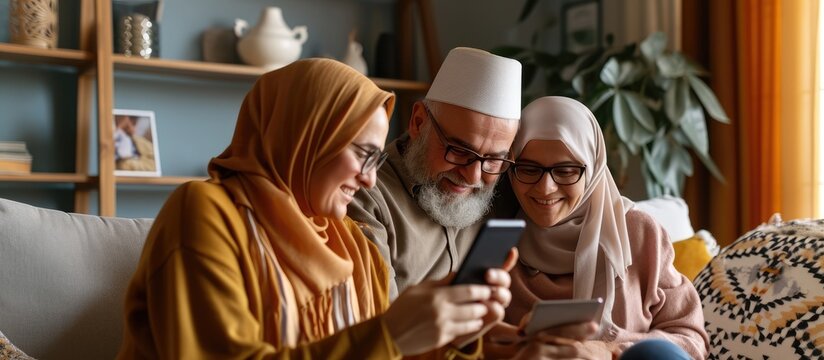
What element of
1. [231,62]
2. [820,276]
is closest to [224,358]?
[820,276]

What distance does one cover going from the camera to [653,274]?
1857 mm

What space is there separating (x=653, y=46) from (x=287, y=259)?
2.53 metres

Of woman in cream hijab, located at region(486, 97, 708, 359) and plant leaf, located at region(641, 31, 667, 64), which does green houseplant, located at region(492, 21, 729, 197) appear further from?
woman in cream hijab, located at region(486, 97, 708, 359)

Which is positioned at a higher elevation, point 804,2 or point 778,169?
point 804,2

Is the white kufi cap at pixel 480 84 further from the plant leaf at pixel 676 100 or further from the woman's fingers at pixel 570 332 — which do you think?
the plant leaf at pixel 676 100

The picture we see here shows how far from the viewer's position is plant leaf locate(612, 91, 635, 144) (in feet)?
10.7

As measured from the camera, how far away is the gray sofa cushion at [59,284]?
1566 mm

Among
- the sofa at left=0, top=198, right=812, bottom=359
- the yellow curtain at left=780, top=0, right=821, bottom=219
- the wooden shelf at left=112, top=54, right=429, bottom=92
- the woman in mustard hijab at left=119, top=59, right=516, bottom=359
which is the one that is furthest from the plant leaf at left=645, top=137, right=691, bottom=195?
the woman in mustard hijab at left=119, top=59, right=516, bottom=359

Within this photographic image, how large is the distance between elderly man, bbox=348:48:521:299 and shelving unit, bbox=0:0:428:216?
68.0 inches

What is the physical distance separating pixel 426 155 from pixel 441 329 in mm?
843

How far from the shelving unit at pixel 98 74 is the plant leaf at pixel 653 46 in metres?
1.63

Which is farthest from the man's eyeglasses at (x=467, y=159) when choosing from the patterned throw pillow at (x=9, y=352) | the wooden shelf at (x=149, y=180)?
the wooden shelf at (x=149, y=180)

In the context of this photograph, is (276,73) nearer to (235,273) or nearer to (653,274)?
(235,273)

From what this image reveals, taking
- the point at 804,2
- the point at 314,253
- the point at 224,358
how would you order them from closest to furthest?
1. the point at 224,358
2. the point at 314,253
3. the point at 804,2
